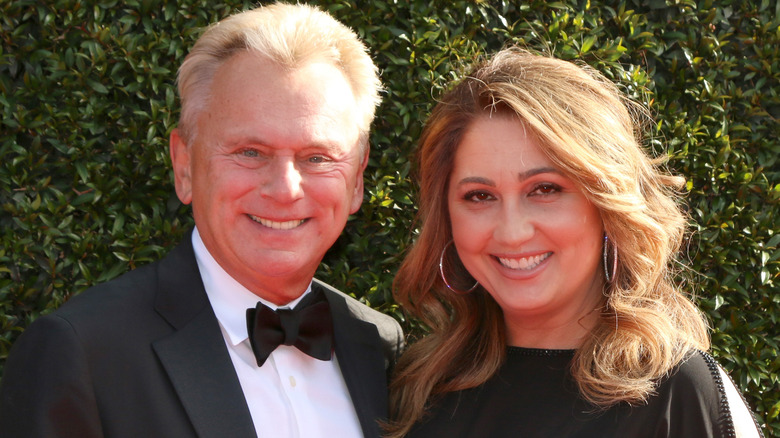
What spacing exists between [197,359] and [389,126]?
158cm

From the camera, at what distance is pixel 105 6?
333cm

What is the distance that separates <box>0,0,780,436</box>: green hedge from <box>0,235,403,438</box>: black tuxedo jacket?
0.83m

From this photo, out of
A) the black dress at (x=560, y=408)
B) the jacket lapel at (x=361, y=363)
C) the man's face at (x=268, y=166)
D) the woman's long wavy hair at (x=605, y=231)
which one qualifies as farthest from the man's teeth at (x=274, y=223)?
the black dress at (x=560, y=408)

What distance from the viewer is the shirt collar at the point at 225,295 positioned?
2.64 m

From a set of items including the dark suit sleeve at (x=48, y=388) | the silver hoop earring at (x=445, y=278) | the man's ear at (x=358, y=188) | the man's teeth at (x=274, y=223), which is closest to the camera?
the dark suit sleeve at (x=48, y=388)

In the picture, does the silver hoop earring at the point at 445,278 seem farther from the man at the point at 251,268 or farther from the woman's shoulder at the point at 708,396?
the woman's shoulder at the point at 708,396

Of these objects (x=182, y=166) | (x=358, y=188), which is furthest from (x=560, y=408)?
(x=182, y=166)

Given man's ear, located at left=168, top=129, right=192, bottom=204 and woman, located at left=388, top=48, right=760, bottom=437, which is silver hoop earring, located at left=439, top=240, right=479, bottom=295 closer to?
woman, located at left=388, top=48, right=760, bottom=437

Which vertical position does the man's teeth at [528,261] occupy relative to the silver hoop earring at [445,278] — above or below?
above

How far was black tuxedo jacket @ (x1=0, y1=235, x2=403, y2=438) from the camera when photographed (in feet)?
7.10

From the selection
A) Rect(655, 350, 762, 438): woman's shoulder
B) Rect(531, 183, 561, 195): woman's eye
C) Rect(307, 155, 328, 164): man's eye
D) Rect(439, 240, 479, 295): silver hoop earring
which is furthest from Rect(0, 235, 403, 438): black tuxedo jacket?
Rect(655, 350, 762, 438): woman's shoulder

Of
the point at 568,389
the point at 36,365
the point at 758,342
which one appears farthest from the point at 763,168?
the point at 36,365

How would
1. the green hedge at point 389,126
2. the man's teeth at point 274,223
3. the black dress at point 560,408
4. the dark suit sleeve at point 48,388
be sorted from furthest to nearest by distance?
1. the green hedge at point 389,126
2. the man's teeth at point 274,223
3. the black dress at point 560,408
4. the dark suit sleeve at point 48,388

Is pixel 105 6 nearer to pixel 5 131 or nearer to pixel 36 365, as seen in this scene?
pixel 5 131
